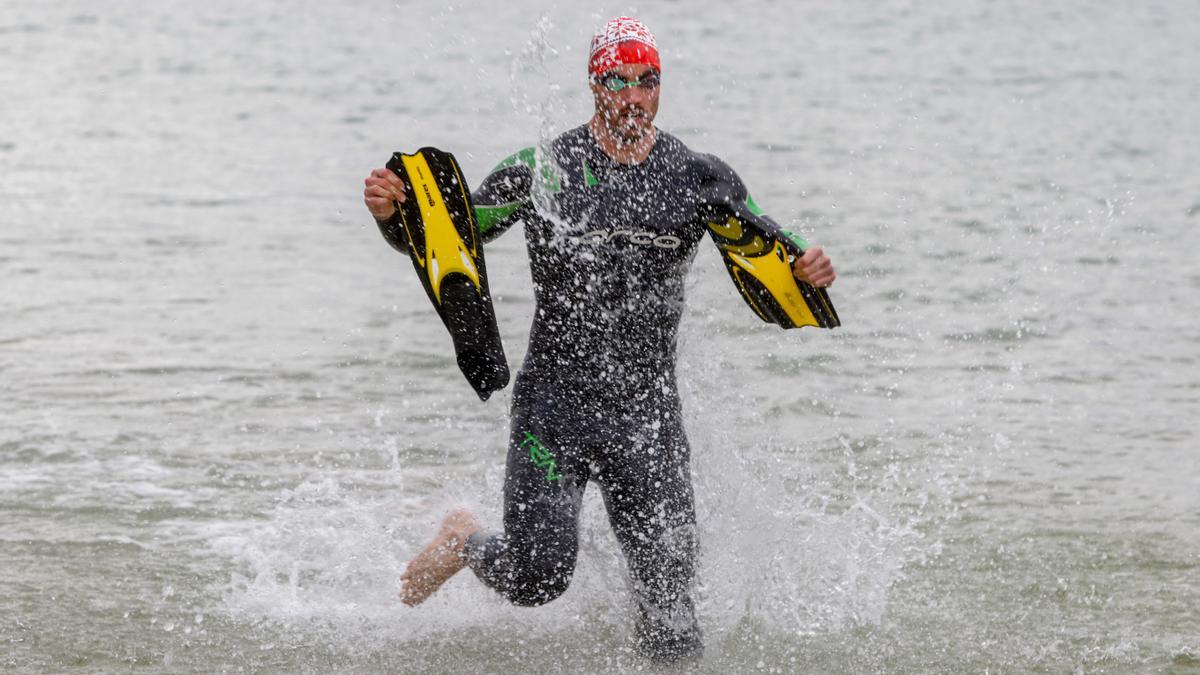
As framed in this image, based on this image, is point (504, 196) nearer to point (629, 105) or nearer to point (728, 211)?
point (629, 105)

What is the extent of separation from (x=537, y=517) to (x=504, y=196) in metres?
1.10

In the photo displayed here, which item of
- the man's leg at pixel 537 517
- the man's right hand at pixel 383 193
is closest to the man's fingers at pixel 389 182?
the man's right hand at pixel 383 193

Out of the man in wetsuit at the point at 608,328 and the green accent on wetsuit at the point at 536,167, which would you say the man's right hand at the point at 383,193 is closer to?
the man in wetsuit at the point at 608,328

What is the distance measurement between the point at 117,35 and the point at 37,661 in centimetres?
2344

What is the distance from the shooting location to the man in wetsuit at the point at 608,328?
5.48 m

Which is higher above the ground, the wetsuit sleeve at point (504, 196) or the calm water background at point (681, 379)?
the wetsuit sleeve at point (504, 196)

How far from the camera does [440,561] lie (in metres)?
5.86

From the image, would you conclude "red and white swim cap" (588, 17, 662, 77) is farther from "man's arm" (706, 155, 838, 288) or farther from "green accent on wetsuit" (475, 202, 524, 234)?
"green accent on wetsuit" (475, 202, 524, 234)

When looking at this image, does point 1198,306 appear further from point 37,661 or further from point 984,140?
point 37,661

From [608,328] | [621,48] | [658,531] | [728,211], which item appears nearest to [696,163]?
[728,211]

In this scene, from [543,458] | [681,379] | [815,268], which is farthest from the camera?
[681,379]

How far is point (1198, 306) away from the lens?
1131 cm

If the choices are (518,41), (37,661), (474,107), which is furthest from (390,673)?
(518,41)

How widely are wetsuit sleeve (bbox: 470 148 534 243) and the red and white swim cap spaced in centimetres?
40
